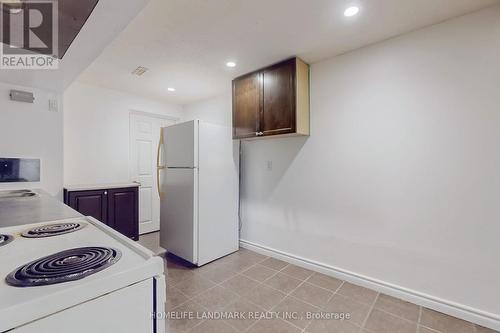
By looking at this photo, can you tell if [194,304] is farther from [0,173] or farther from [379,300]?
[0,173]

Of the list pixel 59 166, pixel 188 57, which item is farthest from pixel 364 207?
pixel 59 166

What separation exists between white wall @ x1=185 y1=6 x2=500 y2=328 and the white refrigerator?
849mm

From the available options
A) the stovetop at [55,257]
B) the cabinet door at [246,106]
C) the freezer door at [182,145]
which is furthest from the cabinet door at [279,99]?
the stovetop at [55,257]

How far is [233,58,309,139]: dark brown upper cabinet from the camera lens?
2.41 metres

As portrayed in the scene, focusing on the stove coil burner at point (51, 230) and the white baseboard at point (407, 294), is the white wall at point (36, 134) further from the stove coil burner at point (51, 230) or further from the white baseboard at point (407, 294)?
the white baseboard at point (407, 294)

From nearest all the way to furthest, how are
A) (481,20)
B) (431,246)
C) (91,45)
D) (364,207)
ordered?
(91,45)
(481,20)
(431,246)
(364,207)

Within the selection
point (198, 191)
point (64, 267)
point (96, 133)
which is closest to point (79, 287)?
point (64, 267)

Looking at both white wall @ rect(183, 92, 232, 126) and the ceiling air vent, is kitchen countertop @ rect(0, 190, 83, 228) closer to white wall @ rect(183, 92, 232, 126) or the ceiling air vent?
the ceiling air vent

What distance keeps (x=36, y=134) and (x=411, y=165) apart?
3.79 m

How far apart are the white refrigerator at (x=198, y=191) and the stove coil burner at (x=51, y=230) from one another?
5.04 feet

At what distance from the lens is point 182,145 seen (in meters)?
2.79

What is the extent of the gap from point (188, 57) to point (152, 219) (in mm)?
2781

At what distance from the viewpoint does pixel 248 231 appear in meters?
3.26

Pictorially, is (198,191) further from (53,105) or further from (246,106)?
(53,105)
